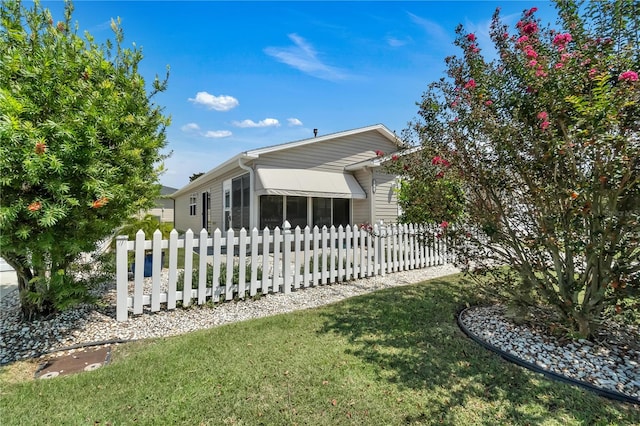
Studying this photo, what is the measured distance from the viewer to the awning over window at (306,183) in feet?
34.6

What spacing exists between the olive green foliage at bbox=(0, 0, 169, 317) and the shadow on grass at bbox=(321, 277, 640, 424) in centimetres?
347

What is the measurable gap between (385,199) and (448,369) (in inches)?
411

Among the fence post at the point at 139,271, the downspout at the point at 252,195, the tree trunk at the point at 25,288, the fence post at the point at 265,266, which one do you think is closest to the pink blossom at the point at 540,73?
the fence post at the point at 265,266

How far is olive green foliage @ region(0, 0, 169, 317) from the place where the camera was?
9.86 ft

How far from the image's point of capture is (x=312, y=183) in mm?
11547

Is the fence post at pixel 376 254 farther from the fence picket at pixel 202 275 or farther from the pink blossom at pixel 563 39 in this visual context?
the pink blossom at pixel 563 39

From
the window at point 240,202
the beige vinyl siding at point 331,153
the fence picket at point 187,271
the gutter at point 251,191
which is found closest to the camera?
the fence picket at point 187,271

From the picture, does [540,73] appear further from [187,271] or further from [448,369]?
[187,271]

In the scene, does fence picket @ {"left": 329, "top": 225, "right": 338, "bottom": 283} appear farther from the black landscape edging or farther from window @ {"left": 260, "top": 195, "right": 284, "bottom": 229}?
window @ {"left": 260, "top": 195, "right": 284, "bottom": 229}

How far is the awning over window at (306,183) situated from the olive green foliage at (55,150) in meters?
6.06

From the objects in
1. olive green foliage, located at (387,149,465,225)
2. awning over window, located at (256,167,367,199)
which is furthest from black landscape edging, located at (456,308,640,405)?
awning over window, located at (256,167,367,199)

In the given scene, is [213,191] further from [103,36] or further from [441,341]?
[441,341]

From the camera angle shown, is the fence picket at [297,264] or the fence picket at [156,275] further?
the fence picket at [297,264]

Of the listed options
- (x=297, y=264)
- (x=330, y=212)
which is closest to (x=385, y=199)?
(x=330, y=212)
